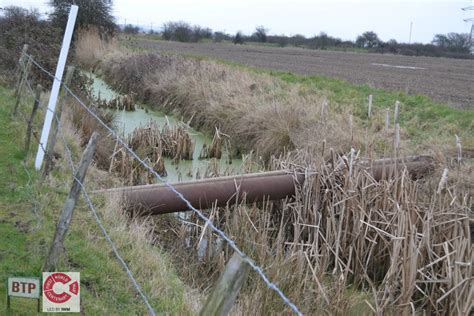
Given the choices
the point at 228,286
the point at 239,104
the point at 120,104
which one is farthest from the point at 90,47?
the point at 228,286

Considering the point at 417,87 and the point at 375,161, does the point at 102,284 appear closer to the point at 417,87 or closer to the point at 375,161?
the point at 375,161

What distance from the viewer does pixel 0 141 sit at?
7.16 m

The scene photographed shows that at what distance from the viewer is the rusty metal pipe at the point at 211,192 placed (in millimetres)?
5363

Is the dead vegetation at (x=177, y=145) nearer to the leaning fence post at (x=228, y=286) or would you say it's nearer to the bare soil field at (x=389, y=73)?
the bare soil field at (x=389, y=73)

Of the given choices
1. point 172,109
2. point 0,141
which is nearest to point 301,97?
point 172,109

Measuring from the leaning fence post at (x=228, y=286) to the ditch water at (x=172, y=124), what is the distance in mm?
4884

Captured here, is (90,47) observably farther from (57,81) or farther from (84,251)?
(84,251)

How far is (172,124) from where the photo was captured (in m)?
12.8

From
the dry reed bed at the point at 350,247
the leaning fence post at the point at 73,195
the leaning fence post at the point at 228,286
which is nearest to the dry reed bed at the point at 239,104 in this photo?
the dry reed bed at the point at 350,247

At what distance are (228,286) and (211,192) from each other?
363cm

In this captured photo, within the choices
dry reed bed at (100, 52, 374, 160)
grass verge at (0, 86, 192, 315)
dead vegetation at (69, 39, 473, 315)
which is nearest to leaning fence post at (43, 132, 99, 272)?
grass verge at (0, 86, 192, 315)

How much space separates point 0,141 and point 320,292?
192 inches

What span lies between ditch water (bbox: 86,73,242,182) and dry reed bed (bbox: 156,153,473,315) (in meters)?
1.42

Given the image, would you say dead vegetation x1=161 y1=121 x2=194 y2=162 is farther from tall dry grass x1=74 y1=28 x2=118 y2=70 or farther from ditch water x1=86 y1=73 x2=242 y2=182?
tall dry grass x1=74 y1=28 x2=118 y2=70
